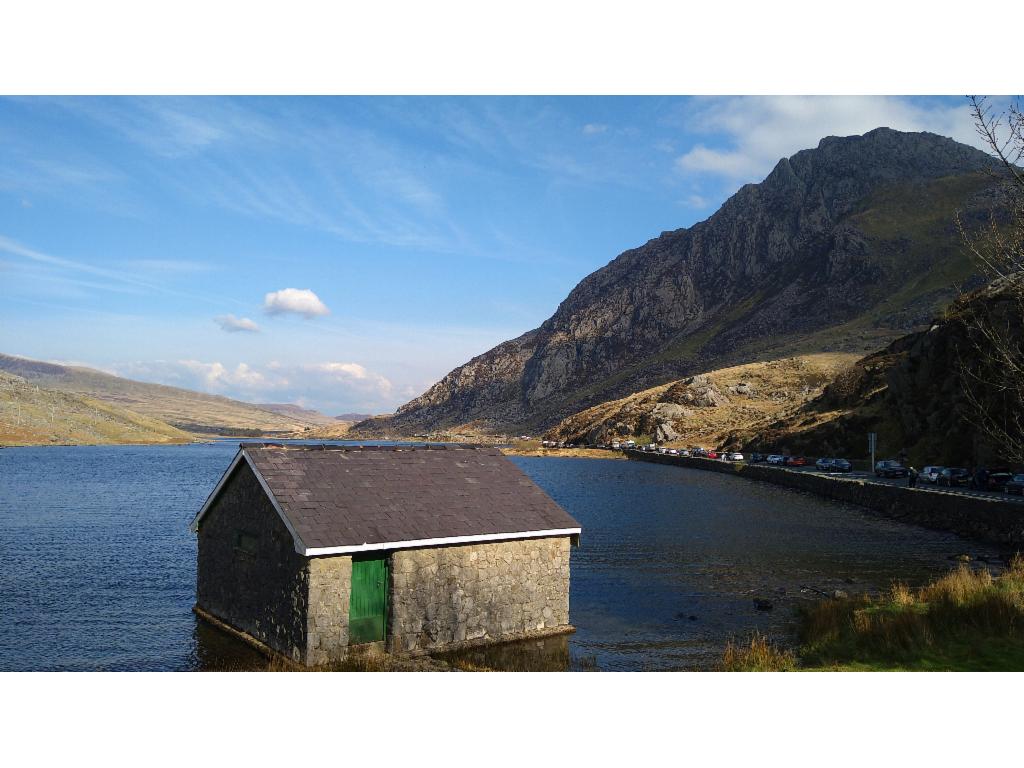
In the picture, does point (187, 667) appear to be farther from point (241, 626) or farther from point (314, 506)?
point (314, 506)

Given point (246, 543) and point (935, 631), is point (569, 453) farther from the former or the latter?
point (935, 631)

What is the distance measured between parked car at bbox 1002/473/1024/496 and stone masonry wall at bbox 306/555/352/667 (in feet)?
137

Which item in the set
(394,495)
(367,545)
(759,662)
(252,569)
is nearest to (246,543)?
(252,569)

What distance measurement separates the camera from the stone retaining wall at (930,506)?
37.2 metres

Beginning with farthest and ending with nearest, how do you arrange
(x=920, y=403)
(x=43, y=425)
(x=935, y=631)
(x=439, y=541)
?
(x=43, y=425), (x=920, y=403), (x=439, y=541), (x=935, y=631)

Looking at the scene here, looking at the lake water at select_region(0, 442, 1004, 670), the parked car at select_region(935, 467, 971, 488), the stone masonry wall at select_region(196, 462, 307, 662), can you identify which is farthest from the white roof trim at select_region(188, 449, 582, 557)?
the parked car at select_region(935, 467, 971, 488)

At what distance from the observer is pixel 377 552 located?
53.9 feet

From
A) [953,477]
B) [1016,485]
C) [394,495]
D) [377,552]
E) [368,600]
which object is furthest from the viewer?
[953,477]

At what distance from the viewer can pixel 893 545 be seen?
1459 inches

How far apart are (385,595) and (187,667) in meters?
4.88

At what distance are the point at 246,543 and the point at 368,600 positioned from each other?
387 centimetres

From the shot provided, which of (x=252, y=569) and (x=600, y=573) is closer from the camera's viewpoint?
(x=252, y=569)

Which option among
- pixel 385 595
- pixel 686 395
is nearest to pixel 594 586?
pixel 385 595
